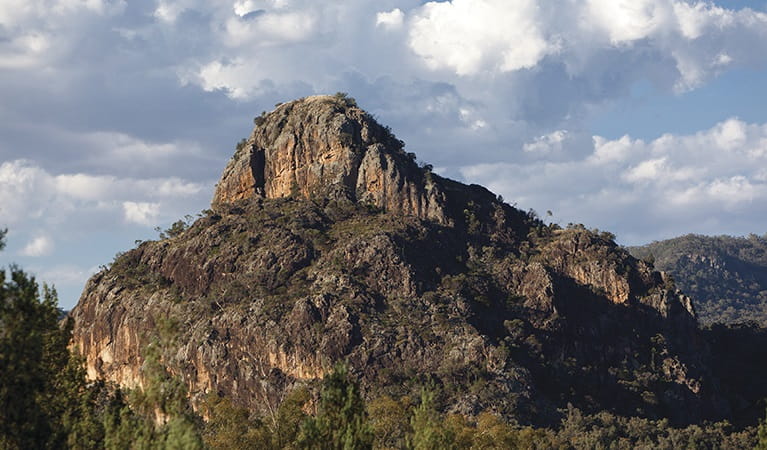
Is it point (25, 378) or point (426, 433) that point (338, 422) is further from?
point (25, 378)

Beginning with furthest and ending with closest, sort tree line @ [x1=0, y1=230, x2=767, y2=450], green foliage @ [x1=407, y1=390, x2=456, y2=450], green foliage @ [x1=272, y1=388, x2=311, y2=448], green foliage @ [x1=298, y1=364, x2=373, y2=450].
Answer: green foliage @ [x1=272, y1=388, x2=311, y2=448]
green foliage @ [x1=407, y1=390, x2=456, y2=450]
green foliage @ [x1=298, y1=364, x2=373, y2=450]
tree line @ [x1=0, y1=230, x2=767, y2=450]

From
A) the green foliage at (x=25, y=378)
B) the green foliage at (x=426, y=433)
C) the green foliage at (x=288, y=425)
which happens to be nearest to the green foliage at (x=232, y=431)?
the green foliage at (x=288, y=425)

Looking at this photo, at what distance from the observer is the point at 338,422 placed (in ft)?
336

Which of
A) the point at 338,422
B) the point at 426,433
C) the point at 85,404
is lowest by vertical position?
the point at 426,433

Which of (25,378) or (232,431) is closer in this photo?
(25,378)

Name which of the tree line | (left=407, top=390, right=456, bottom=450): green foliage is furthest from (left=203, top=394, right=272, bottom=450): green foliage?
(left=407, top=390, right=456, bottom=450): green foliage

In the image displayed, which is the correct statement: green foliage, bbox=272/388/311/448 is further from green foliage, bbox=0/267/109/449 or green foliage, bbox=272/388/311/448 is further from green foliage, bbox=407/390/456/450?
green foliage, bbox=0/267/109/449

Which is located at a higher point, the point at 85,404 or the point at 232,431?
the point at 85,404

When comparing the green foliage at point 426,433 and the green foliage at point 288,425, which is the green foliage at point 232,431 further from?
the green foliage at point 426,433

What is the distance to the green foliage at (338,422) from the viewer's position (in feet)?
332

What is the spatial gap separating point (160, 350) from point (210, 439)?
7033 centimetres

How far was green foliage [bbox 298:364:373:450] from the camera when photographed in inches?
3986

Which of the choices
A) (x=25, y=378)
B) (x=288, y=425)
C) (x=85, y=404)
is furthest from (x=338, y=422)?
(x=288, y=425)

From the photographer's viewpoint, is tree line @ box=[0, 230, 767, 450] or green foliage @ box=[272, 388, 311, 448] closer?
tree line @ box=[0, 230, 767, 450]
